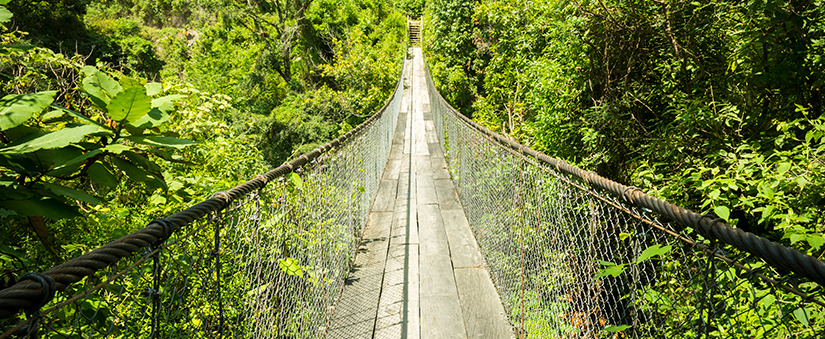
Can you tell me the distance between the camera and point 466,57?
1489cm

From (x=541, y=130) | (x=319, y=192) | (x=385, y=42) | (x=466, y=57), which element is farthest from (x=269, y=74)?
(x=319, y=192)

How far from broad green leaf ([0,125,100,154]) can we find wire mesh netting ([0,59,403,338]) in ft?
0.98

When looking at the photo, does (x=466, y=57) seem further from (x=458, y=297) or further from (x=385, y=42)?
(x=458, y=297)

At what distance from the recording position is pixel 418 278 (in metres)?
2.69

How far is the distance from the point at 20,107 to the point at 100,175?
0.19 metres

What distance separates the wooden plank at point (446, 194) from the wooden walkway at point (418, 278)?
1cm

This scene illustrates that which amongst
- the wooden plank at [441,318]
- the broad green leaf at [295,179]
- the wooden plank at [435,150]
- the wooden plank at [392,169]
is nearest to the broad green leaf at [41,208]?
the broad green leaf at [295,179]

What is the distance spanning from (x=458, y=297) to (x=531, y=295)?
23.0 inches

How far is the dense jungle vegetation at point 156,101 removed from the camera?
2.13 ft

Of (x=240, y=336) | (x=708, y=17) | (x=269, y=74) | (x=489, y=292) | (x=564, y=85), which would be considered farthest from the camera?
(x=269, y=74)

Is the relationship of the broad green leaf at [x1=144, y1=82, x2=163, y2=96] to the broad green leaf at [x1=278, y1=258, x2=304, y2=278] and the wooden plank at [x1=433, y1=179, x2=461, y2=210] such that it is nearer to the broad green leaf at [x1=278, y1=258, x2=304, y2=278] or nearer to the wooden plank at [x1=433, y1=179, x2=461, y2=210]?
the broad green leaf at [x1=278, y1=258, x2=304, y2=278]

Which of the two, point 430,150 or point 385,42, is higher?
point 385,42

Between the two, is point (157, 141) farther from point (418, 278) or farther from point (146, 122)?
point (418, 278)

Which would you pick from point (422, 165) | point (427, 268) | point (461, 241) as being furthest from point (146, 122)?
point (422, 165)
